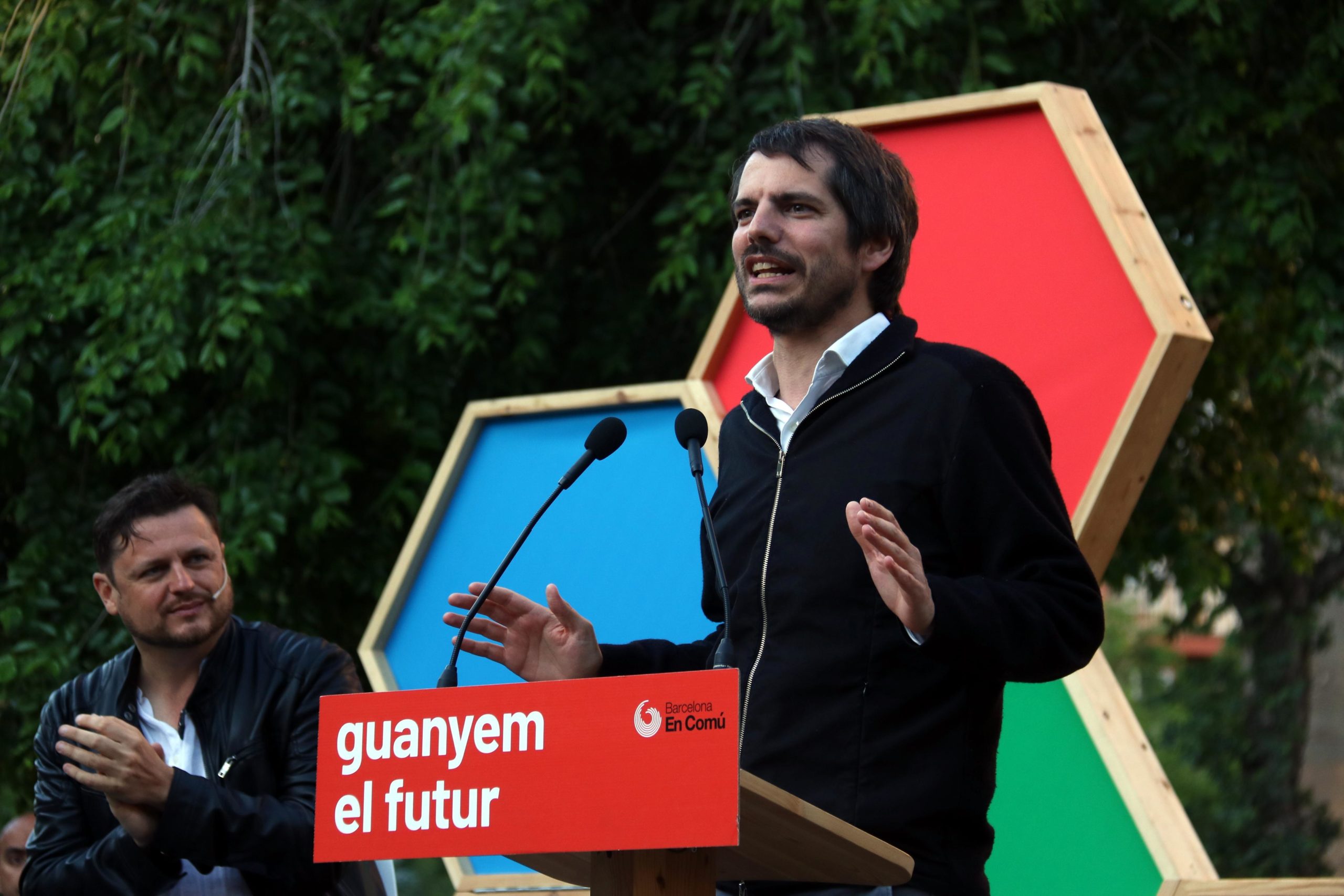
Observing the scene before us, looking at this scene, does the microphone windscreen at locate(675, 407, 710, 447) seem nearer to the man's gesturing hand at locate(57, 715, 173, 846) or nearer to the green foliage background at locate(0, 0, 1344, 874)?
the man's gesturing hand at locate(57, 715, 173, 846)

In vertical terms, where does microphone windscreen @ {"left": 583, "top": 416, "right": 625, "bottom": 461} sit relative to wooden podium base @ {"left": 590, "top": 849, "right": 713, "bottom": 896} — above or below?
above

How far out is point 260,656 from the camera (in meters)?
3.84

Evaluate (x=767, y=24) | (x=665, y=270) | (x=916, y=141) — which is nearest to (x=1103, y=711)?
(x=916, y=141)

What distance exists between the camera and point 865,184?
8.63 feet

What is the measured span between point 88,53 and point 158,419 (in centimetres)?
144

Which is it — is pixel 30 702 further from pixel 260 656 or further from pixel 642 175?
pixel 642 175

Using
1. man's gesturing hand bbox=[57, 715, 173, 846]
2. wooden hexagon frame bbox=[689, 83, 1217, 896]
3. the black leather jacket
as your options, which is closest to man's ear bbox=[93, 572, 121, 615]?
the black leather jacket

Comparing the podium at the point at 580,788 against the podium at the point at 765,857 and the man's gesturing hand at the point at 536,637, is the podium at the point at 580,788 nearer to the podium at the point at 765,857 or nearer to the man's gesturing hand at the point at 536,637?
the podium at the point at 765,857

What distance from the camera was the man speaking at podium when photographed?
2221 mm

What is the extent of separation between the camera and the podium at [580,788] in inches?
71.3

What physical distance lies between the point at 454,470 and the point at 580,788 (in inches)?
128

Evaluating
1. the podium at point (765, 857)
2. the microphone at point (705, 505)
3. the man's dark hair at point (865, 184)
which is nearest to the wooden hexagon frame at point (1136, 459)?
the man's dark hair at point (865, 184)

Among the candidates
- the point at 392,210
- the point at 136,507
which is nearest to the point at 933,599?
the point at 136,507

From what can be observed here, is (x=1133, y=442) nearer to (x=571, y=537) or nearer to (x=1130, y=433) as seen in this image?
(x=1130, y=433)
